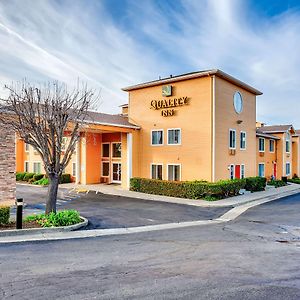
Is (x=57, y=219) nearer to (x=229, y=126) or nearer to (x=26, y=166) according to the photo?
(x=229, y=126)

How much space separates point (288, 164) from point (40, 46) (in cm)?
3473

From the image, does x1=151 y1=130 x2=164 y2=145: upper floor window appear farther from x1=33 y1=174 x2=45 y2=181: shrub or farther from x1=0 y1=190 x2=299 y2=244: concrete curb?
x1=33 y1=174 x2=45 y2=181: shrub

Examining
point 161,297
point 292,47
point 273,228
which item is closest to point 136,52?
point 292,47

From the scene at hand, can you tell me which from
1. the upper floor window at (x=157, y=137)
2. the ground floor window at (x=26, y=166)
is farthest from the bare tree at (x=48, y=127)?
the ground floor window at (x=26, y=166)

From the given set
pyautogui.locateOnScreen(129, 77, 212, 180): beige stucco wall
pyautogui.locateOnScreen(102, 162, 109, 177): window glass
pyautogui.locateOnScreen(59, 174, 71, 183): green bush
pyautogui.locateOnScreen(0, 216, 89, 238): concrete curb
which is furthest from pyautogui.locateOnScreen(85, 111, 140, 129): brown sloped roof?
pyautogui.locateOnScreen(0, 216, 89, 238): concrete curb

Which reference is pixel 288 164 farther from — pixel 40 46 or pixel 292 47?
pixel 40 46

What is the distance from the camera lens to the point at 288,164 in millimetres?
40531

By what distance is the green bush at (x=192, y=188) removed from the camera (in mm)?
21078

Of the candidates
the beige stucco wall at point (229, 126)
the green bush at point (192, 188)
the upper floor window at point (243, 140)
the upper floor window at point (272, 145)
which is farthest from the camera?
the upper floor window at point (272, 145)

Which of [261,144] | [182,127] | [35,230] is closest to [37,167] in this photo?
[182,127]

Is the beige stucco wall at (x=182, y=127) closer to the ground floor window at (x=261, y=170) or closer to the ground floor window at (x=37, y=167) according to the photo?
the ground floor window at (x=261, y=170)

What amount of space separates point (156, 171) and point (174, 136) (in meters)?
3.61

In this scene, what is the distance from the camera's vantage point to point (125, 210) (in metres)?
Result: 16.7

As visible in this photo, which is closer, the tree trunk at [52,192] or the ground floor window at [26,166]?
the tree trunk at [52,192]
